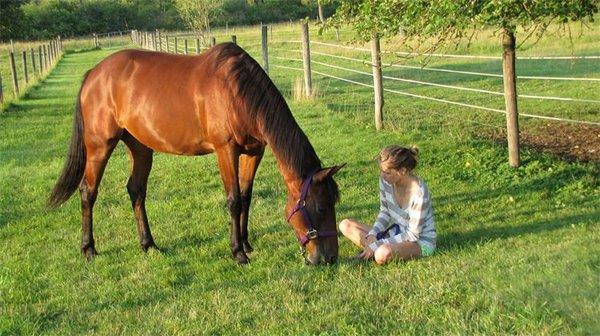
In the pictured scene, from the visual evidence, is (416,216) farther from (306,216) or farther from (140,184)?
(140,184)

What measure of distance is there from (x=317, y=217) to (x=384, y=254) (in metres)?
0.56

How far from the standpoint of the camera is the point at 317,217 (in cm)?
451

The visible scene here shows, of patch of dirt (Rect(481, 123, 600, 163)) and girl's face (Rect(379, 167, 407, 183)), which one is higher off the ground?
girl's face (Rect(379, 167, 407, 183))

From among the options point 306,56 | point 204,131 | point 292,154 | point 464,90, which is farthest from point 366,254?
point 464,90

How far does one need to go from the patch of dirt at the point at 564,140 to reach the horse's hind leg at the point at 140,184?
15.9 feet

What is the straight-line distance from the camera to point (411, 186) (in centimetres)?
474

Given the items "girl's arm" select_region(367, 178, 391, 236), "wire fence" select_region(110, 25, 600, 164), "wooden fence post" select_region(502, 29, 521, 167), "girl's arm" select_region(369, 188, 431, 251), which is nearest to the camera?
"girl's arm" select_region(369, 188, 431, 251)

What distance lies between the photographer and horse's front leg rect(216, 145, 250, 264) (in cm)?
495

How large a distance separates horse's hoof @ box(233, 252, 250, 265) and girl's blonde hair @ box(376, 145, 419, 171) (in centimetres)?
131

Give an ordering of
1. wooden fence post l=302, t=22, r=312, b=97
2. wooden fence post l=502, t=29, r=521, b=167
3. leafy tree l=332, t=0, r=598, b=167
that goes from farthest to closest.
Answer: wooden fence post l=302, t=22, r=312, b=97 → wooden fence post l=502, t=29, r=521, b=167 → leafy tree l=332, t=0, r=598, b=167

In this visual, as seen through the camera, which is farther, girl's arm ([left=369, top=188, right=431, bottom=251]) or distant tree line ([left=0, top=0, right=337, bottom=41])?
distant tree line ([left=0, top=0, right=337, bottom=41])

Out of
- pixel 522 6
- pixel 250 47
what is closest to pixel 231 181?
pixel 522 6

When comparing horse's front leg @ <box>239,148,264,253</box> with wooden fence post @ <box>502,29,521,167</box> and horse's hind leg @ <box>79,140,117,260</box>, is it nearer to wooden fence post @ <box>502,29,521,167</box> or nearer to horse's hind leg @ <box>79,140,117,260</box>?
horse's hind leg @ <box>79,140,117,260</box>

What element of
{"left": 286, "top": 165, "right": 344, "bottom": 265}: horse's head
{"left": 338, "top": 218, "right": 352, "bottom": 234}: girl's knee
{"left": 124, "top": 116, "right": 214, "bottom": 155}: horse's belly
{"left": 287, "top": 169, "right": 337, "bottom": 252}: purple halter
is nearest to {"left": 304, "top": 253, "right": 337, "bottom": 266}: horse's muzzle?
{"left": 286, "top": 165, "right": 344, "bottom": 265}: horse's head
